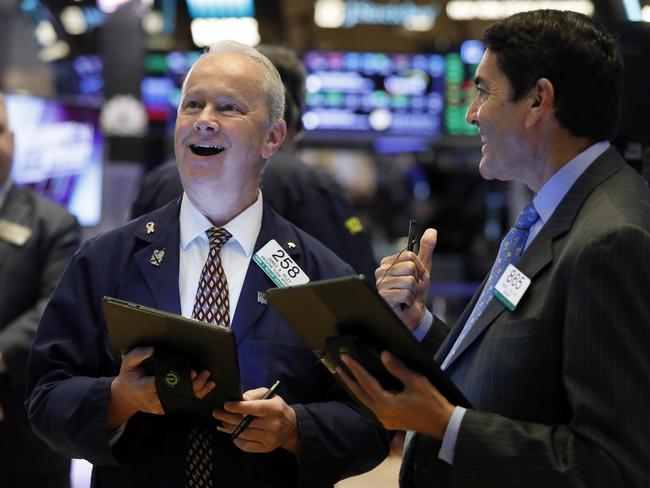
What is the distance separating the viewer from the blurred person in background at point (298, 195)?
12.0ft

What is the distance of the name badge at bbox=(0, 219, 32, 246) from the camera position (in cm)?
401

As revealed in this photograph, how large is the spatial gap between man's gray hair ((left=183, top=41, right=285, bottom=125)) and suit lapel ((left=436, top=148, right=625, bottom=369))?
2.95 feet

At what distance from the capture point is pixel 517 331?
6.95ft

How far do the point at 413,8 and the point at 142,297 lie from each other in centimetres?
771

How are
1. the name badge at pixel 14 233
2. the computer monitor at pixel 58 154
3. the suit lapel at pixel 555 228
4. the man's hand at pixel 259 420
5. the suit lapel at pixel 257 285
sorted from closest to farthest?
the suit lapel at pixel 555 228 < the man's hand at pixel 259 420 < the suit lapel at pixel 257 285 < the name badge at pixel 14 233 < the computer monitor at pixel 58 154

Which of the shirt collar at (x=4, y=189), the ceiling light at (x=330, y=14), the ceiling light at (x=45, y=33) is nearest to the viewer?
the shirt collar at (x=4, y=189)

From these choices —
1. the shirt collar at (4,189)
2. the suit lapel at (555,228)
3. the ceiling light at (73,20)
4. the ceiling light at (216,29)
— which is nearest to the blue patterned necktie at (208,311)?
the suit lapel at (555,228)

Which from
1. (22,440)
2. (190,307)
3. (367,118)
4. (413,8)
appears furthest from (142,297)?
(413,8)

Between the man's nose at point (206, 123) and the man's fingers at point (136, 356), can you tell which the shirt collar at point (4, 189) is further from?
the man's fingers at point (136, 356)

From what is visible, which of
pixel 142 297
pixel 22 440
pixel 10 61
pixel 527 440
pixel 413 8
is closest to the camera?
pixel 527 440

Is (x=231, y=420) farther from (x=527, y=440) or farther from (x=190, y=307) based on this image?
(x=527, y=440)

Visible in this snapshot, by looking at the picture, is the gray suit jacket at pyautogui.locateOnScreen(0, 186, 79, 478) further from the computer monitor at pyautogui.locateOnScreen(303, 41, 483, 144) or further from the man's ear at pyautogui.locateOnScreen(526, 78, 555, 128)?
the computer monitor at pyautogui.locateOnScreen(303, 41, 483, 144)

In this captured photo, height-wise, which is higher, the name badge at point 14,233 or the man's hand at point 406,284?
the man's hand at point 406,284

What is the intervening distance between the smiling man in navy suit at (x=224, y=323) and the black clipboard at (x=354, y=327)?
246 mm
